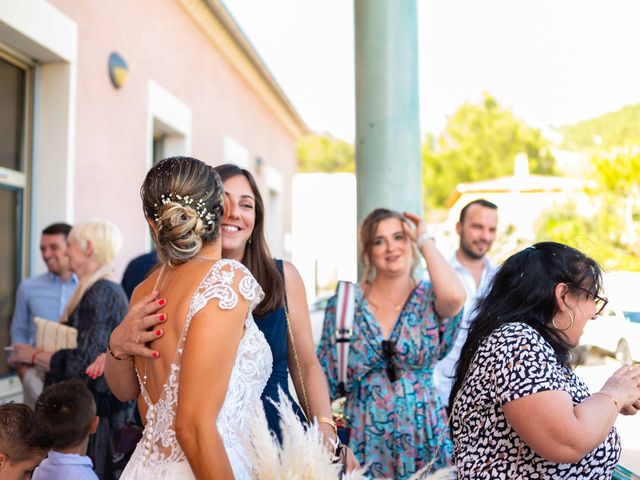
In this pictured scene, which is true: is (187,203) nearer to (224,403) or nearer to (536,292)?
(224,403)

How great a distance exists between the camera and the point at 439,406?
336 centimetres

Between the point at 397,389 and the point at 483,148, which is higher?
the point at 483,148

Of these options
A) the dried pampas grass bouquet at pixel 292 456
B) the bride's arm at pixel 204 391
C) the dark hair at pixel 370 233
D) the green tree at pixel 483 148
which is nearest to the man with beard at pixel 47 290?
the dark hair at pixel 370 233

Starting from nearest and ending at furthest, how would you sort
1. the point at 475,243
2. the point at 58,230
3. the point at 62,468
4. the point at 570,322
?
the point at 570,322, the point at 62,468, the point at 58,230, the point at 475,243

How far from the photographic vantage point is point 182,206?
1873 millimetres

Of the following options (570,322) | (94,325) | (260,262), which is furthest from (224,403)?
(94,325)

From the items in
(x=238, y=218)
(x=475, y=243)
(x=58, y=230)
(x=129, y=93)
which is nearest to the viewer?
(x=238, y=218)

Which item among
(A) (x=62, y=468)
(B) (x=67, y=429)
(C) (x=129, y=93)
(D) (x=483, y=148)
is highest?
(D) (x=483, y=148)

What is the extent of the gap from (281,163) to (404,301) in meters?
12.1

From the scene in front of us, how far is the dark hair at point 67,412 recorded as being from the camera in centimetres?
291

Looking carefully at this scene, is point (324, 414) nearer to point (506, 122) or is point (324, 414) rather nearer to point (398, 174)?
point (398, 174)

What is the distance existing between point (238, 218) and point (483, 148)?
35.6 m

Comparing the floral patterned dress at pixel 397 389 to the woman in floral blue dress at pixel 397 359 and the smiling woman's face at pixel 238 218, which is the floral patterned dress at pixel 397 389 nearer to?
the woman in floral blue dress at pixel 397 359

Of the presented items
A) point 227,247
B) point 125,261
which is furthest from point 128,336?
point 125,261
